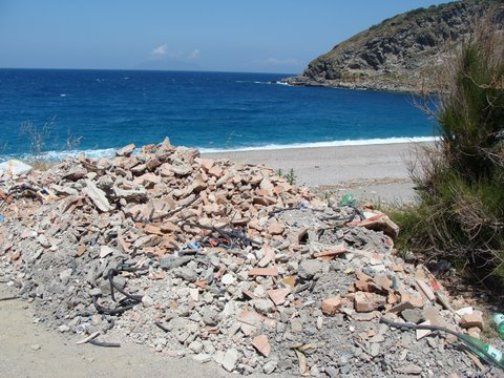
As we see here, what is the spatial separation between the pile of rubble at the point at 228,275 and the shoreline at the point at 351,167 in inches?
97.8

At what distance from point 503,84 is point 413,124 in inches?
1206

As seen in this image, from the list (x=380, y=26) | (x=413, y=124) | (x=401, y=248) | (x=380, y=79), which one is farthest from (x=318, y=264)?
(x=380, y=26)

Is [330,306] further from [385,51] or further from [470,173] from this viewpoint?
[385,51]

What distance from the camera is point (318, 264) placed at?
5449 mm

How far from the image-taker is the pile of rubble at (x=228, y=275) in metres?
4.80

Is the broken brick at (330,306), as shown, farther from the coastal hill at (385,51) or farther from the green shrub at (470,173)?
the coastal hill at (385,51)

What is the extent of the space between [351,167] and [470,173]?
8.77m

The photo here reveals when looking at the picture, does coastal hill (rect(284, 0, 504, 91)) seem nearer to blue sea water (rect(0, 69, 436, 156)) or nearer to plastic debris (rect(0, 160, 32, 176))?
blue sea water (rect(0, 69, 436, 156))

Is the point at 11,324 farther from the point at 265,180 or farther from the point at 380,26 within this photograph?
the point at 380,26

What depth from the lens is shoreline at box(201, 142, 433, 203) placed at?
11.7 meters

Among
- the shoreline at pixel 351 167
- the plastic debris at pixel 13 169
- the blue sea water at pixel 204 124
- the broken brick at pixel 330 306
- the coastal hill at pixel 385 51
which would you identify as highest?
the coastal hill at pixel 385 51

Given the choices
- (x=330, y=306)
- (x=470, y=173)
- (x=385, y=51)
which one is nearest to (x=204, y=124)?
(x=470, y=173)

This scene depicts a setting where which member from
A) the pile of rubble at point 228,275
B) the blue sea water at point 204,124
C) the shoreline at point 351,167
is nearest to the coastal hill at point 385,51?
the blue sea water at point 204,124

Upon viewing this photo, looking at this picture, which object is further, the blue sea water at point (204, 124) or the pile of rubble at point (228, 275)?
the blue sea water at point (204, 124)
